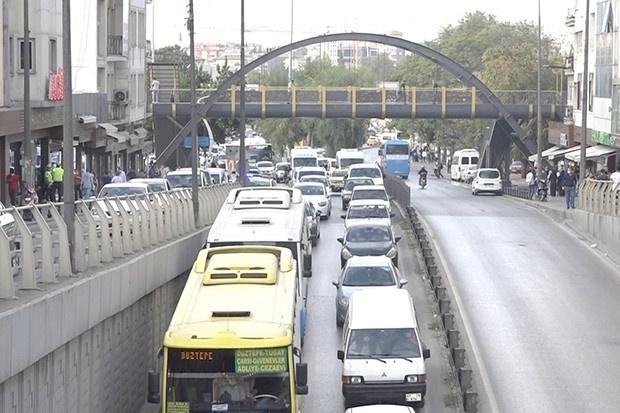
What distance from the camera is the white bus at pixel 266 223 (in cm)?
2728

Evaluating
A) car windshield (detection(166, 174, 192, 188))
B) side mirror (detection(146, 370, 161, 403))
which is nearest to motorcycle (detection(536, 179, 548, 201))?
car windshield (detection(166, 174, 192, 188))

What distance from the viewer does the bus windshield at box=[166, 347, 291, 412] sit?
60.4 ft

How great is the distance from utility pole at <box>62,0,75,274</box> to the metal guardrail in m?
24.3

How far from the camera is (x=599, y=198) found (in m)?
44.4

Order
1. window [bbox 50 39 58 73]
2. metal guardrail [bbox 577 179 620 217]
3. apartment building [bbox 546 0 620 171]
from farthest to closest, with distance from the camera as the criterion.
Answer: apartment building [bbox 546 0 620 171] < window [bbox 50 39 58 73] < metal guardrail [bbox 577 179 620 217]

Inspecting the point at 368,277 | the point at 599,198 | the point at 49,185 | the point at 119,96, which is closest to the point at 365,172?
the point at 119,96

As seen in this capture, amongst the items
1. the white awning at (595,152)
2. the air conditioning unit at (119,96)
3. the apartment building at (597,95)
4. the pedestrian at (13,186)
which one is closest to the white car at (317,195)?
the apartment building at (597,95)

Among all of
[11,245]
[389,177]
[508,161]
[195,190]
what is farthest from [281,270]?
[508,161]

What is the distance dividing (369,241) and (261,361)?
790 inches

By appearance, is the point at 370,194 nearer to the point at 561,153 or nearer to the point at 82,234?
the point at 561,153

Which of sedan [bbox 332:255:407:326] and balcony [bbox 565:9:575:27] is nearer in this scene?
sedan [bbox 332:255:407:326]

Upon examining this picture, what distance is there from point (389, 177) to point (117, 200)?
142 ft

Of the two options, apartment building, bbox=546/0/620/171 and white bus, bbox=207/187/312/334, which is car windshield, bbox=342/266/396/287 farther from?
apartment building, bbox=546/0/620/171

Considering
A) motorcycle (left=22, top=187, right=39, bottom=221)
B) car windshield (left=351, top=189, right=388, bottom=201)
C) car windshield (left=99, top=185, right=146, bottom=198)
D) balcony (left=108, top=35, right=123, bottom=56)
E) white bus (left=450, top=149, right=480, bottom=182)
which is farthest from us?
white bus (left=450, top=149, right=480, bottom=182)
